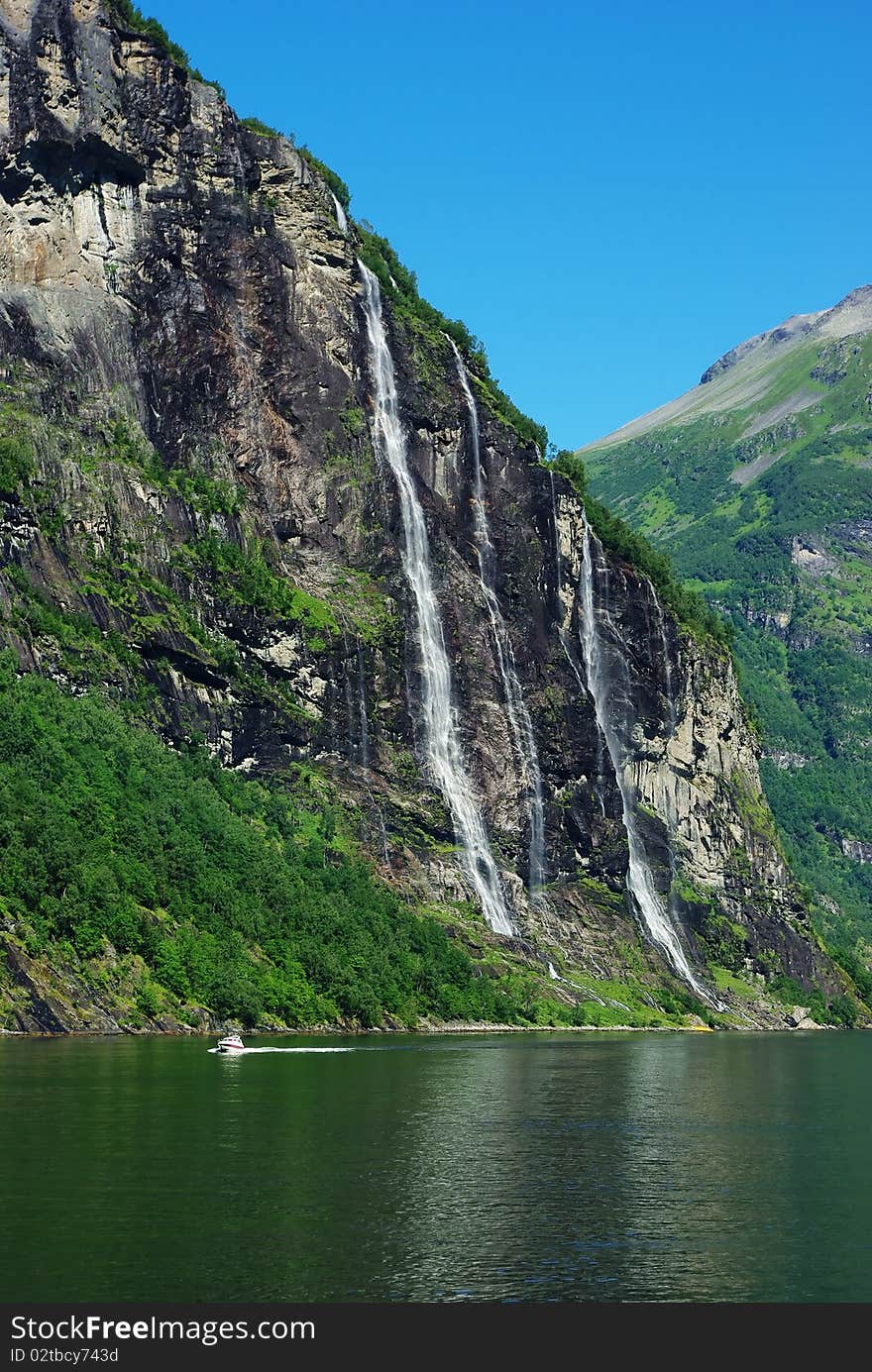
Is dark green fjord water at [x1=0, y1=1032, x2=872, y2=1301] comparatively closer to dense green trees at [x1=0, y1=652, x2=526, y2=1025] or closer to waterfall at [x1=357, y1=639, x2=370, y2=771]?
dense green trees at [x1=0, y1=652, x2=526, y2=1025]

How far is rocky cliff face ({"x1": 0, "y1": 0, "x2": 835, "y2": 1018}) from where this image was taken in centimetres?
16262

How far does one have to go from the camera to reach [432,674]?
18662 cm

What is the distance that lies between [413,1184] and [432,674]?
430 feet

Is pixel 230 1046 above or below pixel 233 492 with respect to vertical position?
below

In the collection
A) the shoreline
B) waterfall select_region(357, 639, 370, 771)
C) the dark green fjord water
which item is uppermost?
waterfall select_region(357, 639, 370, 771)

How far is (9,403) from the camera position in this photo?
534ft

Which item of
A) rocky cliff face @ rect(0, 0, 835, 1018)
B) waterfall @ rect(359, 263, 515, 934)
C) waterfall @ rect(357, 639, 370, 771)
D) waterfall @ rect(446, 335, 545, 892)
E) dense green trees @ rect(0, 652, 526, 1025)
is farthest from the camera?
waterfall @ rect(446, 335, 545, 892)

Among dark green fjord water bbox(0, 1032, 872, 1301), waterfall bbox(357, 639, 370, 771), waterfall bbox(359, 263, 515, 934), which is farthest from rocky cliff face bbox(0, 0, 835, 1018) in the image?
dark green fjord water bbox(0, 1032, 872, 1301)

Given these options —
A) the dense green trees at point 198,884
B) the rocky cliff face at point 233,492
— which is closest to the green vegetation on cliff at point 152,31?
the rocky cliff face at point 233,492

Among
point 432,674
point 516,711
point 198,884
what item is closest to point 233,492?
point 432,674

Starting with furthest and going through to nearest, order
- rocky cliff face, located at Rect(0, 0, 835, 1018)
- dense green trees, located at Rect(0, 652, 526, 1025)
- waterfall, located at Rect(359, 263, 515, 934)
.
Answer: waterfall, located at Rect(359, 263, 515, 934) → rocky cliff face, located at Rect(0, 0, 835, 1018) → dense green trees, located at Rect(0, 652, 526, 1025)

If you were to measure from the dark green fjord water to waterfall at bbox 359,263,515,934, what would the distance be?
77955mm

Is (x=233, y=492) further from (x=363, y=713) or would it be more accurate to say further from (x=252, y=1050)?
(x=252, y=1050)

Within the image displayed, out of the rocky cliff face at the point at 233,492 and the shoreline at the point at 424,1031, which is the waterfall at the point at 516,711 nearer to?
the rocky cliff face at the point at 233,492
